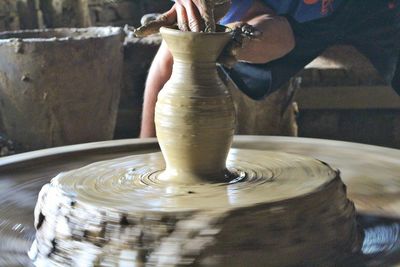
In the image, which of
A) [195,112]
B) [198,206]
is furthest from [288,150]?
[198,206]

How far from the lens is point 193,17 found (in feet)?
5.22

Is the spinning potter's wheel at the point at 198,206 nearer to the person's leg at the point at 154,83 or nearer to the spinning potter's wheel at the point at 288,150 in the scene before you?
the spinning potter's wheel at the point at 288,150

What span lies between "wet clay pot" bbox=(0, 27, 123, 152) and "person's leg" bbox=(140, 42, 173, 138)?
2.64 ft

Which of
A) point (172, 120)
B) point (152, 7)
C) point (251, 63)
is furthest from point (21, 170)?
→ point (152, 7)

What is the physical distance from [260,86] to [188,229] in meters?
1.48

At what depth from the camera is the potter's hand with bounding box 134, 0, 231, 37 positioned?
1.46 meters

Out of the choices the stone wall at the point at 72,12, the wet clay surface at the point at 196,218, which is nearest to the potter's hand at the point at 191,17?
the wet clay surface at the point at 196,218

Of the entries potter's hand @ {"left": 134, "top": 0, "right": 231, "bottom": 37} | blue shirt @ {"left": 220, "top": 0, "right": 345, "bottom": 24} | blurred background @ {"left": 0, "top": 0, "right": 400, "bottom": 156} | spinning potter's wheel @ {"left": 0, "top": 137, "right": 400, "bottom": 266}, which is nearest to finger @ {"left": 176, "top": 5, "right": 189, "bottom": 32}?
potter's hand @ {"left": 134, "top": 0, "right": 231, "bottom": 37}

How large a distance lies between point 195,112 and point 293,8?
125 cm

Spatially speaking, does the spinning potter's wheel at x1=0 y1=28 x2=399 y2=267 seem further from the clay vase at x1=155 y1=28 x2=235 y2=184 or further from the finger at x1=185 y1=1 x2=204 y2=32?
the finger at x1=185 y1=1 x2=204 y2=32

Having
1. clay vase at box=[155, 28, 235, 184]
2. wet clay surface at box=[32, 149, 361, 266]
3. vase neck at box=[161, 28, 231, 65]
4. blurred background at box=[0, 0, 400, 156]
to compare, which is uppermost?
vase neck at box=[161, 28, 231, 65]

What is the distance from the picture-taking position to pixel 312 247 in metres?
1.24

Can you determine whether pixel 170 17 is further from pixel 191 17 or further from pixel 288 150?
pixel 288 150

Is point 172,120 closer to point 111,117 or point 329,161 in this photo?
point 329,161
